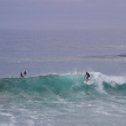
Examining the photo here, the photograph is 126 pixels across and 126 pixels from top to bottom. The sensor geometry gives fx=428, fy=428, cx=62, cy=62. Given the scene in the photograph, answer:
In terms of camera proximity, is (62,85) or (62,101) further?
(62,85)

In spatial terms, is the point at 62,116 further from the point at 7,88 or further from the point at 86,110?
the point at 7,88

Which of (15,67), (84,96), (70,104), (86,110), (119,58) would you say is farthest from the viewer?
(119,58)

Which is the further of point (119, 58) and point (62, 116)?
point (119, 58)

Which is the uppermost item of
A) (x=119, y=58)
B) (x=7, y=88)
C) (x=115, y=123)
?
(x=119, y=58)

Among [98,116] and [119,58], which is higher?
[119,58]

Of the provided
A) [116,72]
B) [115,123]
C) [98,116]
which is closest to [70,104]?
[98,116]

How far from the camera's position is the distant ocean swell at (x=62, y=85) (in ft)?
99.1

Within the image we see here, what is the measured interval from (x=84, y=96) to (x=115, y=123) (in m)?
8.19

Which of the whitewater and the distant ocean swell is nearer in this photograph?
the whitewater

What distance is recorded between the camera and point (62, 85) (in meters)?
32.1

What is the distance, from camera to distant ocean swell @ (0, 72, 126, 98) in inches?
1189

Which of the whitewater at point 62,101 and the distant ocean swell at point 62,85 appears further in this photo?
the distant ocean swell at point 62,85

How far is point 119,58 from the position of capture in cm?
6088

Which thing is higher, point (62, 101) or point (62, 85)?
point (62, 85)
